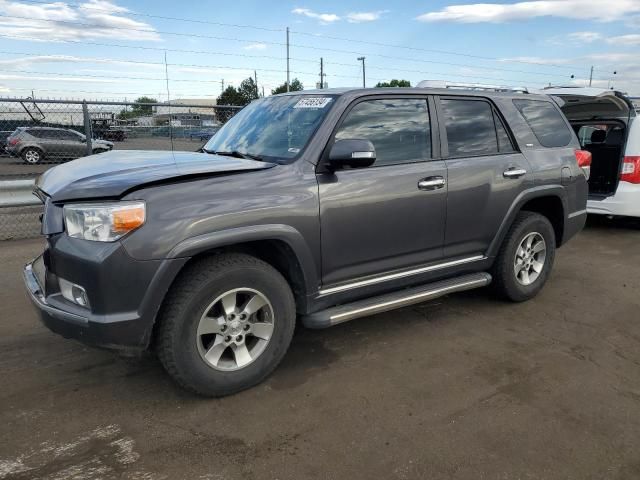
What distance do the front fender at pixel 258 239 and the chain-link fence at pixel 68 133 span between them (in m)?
4.53

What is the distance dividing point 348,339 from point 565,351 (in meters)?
1.58

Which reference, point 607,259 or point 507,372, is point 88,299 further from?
point 607,259

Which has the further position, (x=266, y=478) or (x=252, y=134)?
(x=252, y=134)

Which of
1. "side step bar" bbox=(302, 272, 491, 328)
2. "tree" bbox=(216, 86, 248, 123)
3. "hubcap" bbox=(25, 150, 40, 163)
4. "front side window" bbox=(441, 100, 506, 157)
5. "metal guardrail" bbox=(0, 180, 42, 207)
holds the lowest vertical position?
"side step bar" bbox=(302, 272, 491, 328)

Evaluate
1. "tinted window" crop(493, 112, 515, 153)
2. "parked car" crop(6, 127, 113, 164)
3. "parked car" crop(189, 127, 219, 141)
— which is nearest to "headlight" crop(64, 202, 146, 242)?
"tinted window" crop(493, 112, 515, 153)

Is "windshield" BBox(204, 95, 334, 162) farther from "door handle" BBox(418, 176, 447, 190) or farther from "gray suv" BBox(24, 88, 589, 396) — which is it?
"door handle" BBox(418, 176, 447, 190)

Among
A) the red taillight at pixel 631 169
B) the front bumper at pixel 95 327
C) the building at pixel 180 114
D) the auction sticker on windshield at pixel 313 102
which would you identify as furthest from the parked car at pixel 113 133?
the red taillight at pixel 631 169

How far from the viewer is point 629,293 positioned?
5035mm

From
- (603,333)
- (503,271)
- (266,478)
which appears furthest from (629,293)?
(266,478)

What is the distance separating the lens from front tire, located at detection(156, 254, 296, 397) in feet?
9.30

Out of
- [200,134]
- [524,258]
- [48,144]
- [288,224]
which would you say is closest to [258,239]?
[288,224]

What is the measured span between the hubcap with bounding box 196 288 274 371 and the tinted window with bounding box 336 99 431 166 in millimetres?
1255

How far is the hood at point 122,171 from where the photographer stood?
276 centimetres

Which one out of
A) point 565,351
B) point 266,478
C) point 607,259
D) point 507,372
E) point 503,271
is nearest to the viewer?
point 266,478
